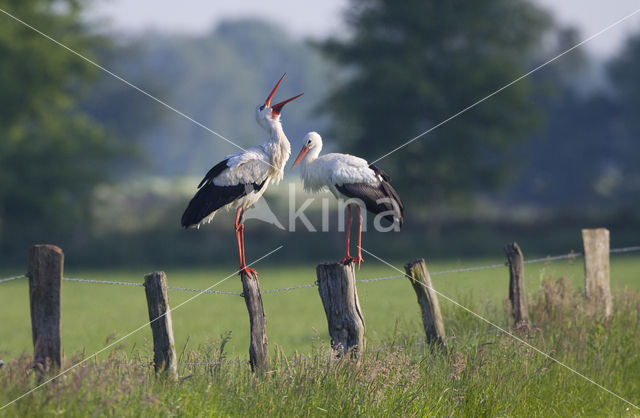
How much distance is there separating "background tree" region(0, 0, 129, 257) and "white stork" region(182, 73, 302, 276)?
28696 millimetres

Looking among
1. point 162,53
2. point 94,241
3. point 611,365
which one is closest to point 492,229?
point 94,241

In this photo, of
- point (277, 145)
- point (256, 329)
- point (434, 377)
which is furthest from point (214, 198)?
point (434, 377)

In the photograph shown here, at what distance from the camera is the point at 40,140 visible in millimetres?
37906

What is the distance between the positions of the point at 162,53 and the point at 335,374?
547 ft

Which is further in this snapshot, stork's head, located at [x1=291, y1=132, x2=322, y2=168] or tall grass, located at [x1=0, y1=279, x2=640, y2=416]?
stork's head, located at [x1=291, y1=132, x2=322, y2=168]

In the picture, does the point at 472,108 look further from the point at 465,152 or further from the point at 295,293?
the point at 295,293

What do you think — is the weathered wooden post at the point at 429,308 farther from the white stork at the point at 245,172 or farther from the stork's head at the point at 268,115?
the stork's head at the point at 268,115

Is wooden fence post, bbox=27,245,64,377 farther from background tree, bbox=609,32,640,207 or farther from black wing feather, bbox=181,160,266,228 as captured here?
background tree, bbox=609,32,640,207

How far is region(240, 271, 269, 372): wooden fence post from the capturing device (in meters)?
7.18

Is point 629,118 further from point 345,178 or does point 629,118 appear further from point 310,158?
point 345,178

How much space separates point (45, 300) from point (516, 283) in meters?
5.47

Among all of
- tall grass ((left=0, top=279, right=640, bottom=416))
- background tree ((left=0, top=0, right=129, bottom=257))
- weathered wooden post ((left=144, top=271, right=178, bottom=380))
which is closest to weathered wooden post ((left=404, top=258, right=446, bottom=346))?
tall grass ((left=0, top=279, right=640, bottom=416))

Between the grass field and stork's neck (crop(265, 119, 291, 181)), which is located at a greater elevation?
stork's neck (crop(265, 119, 291, 181))

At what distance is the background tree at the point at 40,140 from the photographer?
119 ft
